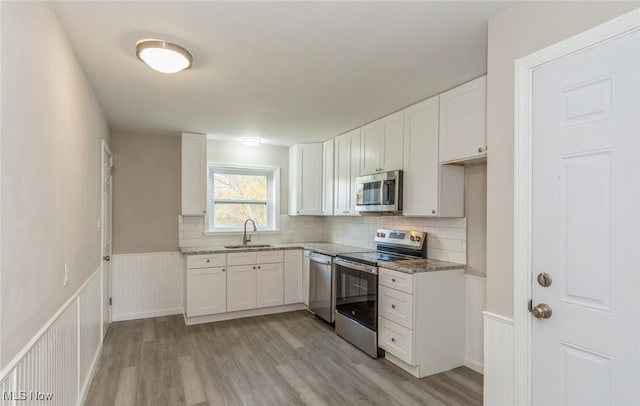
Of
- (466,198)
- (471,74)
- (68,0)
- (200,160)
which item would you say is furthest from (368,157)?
(68,0)

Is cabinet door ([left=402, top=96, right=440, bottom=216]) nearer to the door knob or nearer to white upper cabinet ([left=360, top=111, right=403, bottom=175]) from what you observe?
white upper cabinet ([left=360, top=111, right=403, bottom=175])

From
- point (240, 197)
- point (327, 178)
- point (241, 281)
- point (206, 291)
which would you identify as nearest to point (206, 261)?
point (206, 291)

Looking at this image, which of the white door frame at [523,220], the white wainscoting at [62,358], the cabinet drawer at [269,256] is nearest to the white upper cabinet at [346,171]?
the cabinet drawer at [269,256]

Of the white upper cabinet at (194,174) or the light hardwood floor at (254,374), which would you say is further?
the white upper cabinet at (194,174)

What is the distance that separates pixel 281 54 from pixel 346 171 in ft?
7.25

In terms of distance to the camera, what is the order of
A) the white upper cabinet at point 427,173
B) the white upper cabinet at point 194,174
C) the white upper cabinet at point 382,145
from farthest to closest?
1. the white upper cabinet at point 194,174
2. the white upper cabinet at point 382,145
3. the white upper cabinet at point 427,173

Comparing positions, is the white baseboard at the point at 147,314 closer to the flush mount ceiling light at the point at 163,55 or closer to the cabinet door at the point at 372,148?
the cabinet door at the point at 372,148

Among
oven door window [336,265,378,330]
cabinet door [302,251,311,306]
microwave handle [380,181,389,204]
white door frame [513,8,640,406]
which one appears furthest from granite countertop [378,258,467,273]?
cabinet door [302,251,311,306]

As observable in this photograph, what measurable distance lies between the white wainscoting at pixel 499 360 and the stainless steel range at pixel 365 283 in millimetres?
1333

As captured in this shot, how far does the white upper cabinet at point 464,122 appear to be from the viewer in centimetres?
252

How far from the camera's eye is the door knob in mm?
1551

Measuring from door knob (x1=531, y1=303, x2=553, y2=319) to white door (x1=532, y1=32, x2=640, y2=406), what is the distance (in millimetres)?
19

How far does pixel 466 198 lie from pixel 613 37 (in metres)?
1.78

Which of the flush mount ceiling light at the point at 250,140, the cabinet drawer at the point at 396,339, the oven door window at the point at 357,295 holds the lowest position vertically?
the cabinet drawer at the point at 396,339
